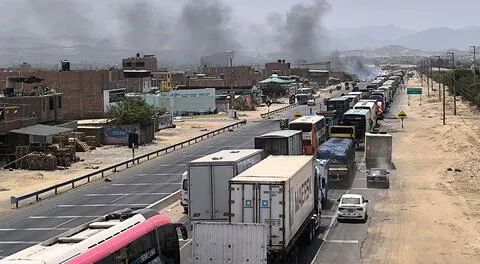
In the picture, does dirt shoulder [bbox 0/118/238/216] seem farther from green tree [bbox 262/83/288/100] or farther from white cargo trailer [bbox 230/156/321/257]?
green tree [bbox 262/83/288/100]

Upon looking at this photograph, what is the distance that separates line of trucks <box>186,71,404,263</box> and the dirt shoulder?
55.6 feet

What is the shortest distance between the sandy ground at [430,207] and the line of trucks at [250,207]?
11.7ft

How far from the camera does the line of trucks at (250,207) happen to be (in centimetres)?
1998

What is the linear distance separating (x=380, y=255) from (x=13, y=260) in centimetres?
1606


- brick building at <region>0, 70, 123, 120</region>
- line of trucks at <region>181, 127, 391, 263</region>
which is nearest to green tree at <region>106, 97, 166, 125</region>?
brick building at <region>0, 70, 123, 120</region>

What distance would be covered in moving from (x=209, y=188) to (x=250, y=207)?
163 inches

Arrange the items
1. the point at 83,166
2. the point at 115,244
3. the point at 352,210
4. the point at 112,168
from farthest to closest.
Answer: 1. the point at 83,166
2. the point at 112,168
3. the point at 352,210
4. the point at 115,244

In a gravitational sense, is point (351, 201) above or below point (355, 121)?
below

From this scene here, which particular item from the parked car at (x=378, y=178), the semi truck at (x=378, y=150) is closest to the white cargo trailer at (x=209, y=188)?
the parked car at (x=378, y=178)

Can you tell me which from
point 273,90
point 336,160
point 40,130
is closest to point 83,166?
point 40,130

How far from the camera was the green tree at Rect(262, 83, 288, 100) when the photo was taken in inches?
6452

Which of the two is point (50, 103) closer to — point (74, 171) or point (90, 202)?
point (74, 171)

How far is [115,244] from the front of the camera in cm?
1592

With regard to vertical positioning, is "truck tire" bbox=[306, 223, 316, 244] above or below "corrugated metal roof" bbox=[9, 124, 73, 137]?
below
